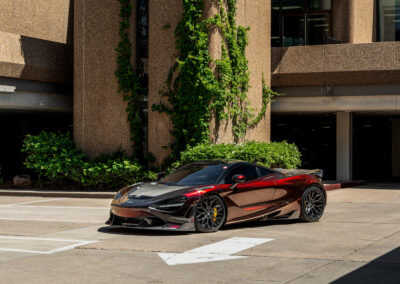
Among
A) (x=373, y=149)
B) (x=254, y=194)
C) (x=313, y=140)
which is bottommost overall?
(x=254, y=194)

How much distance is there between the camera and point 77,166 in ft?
70.4

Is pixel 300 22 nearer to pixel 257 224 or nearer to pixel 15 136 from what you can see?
pixel 15 136

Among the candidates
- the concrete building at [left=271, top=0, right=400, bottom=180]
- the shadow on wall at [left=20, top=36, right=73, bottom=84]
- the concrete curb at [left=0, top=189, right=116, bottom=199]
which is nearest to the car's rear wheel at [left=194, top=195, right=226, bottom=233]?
the concrete curb at [left=0, top=189, right=116, bottom=199]

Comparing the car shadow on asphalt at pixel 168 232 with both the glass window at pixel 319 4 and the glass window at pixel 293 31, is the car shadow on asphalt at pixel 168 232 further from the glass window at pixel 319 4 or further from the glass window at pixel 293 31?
the glass window at pixel 319 4

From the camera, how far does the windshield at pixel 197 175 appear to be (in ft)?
38.1

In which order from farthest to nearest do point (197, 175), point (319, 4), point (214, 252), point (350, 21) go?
point (319, 4) < point (350, 21) < point (197, 175) < point (214, 252)

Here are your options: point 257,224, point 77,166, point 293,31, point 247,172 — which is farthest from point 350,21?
point 257,224

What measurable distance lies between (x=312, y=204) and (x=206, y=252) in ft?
13.9

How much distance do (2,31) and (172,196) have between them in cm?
1466

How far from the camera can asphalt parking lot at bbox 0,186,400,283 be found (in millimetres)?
7414

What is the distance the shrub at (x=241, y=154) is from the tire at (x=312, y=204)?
6.87m

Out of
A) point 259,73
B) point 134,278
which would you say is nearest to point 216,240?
point 134,278

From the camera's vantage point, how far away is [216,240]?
10.2 meters

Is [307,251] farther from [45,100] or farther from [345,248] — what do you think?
[45,100]
